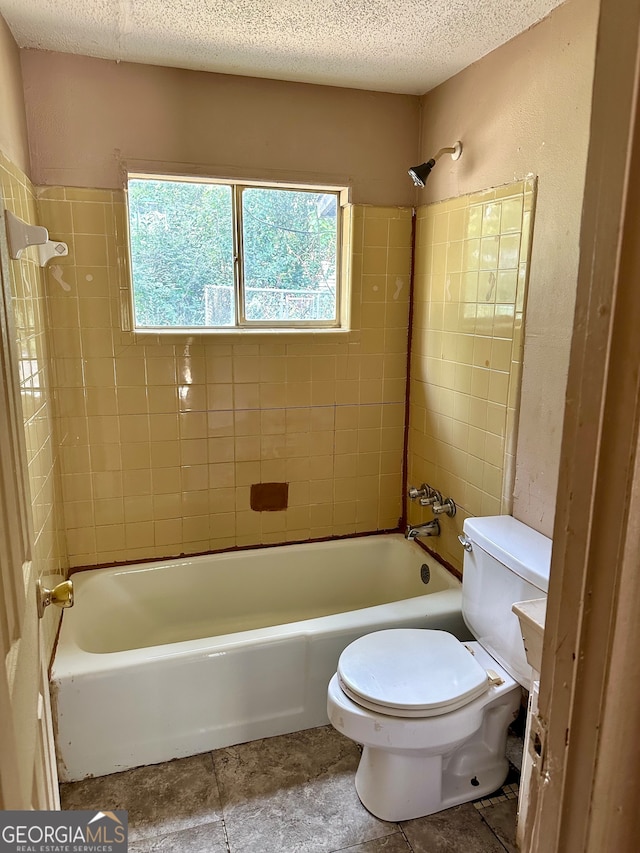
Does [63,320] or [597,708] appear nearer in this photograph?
[597,708]

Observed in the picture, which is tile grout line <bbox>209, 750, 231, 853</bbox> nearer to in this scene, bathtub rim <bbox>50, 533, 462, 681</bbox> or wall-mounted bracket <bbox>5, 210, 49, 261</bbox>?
bathtub rim <bbox>50, 533, 462, 681</bbox>

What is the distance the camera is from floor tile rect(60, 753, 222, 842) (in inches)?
67.2

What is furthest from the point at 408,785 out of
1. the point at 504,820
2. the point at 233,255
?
the point at 233,255

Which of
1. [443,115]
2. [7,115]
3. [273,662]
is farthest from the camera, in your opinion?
[443,115]

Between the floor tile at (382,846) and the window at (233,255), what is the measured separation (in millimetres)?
1868

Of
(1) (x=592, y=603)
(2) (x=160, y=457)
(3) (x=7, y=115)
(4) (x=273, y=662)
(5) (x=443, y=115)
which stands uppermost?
(5) (x=443, y=115)

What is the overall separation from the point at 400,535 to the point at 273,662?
3.25ft

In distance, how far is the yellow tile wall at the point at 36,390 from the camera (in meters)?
1.70

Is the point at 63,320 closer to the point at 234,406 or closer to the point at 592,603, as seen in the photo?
the point at 234,406

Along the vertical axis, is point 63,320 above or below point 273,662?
above

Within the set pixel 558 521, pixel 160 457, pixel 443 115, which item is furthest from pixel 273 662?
pixel 443 115

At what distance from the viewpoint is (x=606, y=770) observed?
0.56m

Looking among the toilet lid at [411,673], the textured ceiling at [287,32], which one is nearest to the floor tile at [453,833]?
the toilet lid at [411,673]

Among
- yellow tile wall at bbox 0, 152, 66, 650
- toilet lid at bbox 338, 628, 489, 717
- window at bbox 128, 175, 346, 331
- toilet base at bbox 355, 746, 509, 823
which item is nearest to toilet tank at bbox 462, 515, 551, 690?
toilet lid at bbox 338, 628, 489, 717
